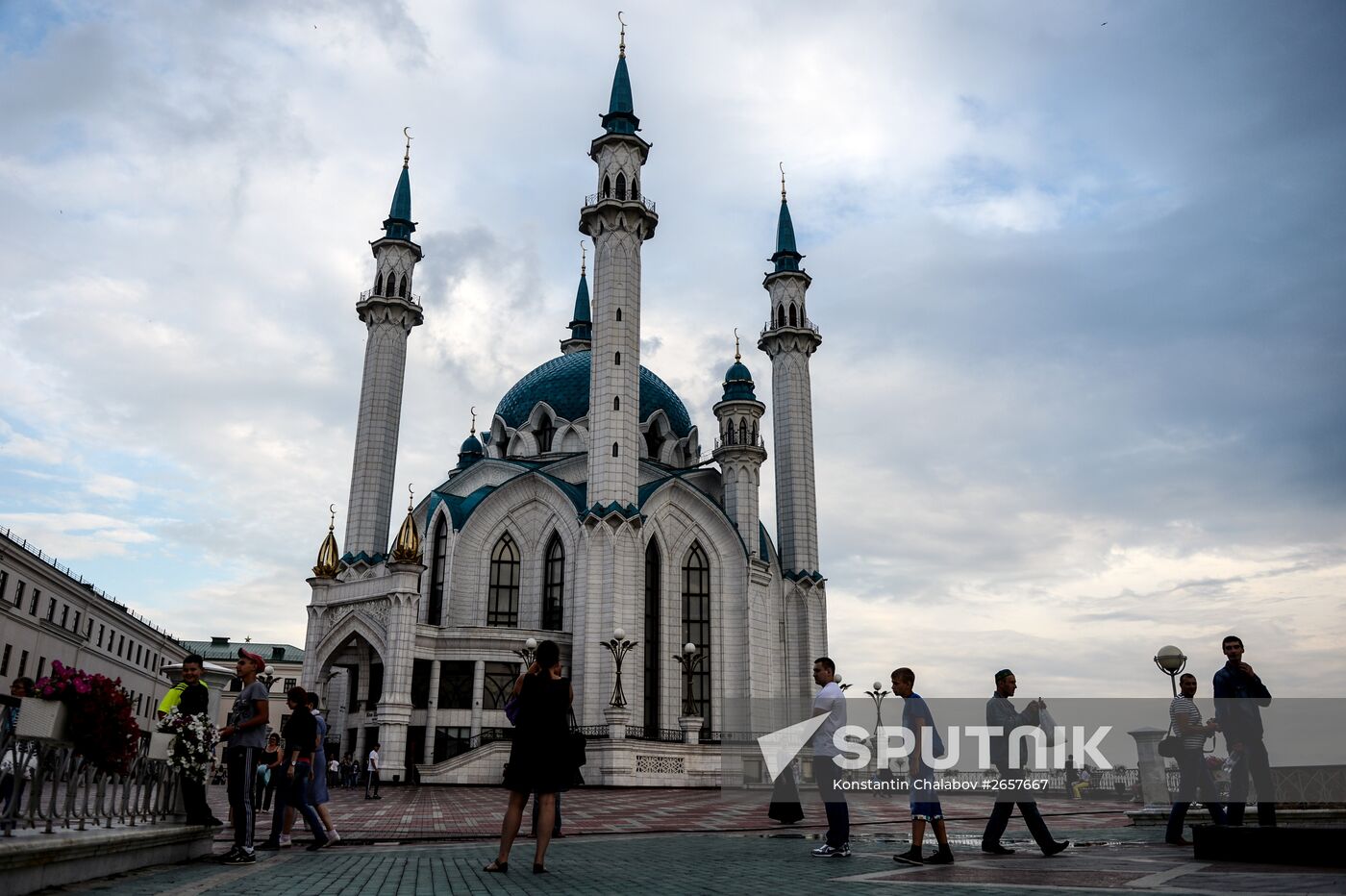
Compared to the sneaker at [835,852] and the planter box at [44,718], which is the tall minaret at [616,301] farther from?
the planter box at [44,718]

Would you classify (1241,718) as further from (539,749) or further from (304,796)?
(304,796)

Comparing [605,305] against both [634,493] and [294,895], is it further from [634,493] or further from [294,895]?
Answer: [294,895]

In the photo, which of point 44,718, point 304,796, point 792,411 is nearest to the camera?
point 44,718

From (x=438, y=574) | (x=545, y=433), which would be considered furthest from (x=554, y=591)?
(x=545, y=433)

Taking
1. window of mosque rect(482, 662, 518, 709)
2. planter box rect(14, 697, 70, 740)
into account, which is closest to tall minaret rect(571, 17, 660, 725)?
window of mosque rect(482, 662, 518, 709)

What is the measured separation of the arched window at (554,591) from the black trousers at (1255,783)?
3268 cm

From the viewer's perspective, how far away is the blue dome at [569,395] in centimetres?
4984

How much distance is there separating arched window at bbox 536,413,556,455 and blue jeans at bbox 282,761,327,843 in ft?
128

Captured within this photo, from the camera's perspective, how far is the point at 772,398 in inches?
1943

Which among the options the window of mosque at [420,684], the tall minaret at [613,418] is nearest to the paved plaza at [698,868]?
the tall minaret at [613,418]

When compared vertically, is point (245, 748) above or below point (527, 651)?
below

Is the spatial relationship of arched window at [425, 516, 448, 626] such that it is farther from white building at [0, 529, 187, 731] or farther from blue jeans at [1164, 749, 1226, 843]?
blue jeans at [1164, 749, 1226, 843]

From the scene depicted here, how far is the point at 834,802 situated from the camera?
933 centimetres

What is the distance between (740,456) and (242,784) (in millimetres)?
37640
